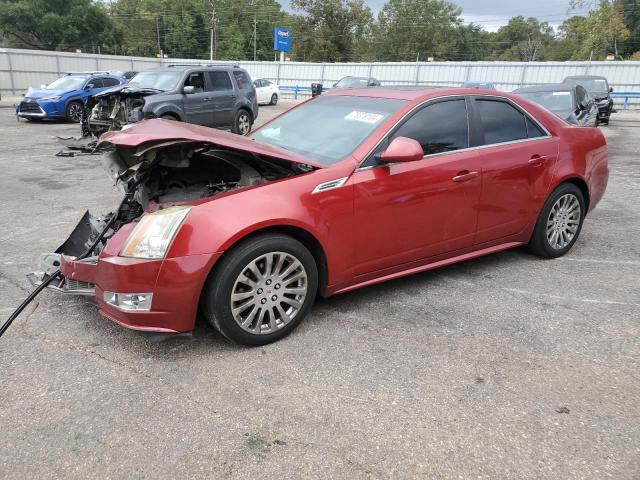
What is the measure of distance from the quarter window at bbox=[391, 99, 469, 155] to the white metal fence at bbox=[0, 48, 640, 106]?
29.2 m

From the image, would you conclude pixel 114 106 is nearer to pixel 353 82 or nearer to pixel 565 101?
pixel 565 101

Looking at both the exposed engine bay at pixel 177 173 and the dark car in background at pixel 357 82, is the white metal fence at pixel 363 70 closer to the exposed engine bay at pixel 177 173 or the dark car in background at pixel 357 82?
the dark car in background at pixel 357 82

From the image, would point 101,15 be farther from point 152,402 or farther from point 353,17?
point 152,402

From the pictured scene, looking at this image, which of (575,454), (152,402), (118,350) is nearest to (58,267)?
(118,350)

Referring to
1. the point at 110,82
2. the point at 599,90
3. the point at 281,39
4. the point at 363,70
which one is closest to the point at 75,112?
the point at 110,82

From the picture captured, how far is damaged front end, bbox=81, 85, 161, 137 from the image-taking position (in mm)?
12258

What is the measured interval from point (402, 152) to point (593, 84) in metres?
18.1

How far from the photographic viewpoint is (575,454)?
244 centimetres

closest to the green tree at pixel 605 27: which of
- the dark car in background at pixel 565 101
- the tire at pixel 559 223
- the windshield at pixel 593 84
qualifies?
the windshield at pixel 593 84

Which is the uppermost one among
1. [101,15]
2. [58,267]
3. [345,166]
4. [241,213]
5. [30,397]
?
[101,15]

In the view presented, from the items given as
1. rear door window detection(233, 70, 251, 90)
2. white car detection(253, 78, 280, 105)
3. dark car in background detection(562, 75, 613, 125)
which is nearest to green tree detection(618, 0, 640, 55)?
dark car in background detection(562, 75, 613, 125)

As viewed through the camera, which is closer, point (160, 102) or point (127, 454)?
point (127, 454)

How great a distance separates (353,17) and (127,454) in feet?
246

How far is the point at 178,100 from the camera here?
12.4m
